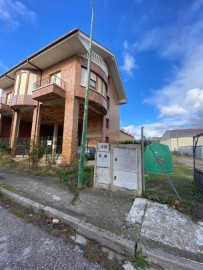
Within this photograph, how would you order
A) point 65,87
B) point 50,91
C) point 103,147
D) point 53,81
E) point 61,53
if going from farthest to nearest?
point 61,53 → point 65,87 → point 53,81 → point 50,91 → point 103,147

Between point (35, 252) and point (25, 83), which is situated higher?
point (25, 83)

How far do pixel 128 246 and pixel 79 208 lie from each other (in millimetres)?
1698

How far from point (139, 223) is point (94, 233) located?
103 cm

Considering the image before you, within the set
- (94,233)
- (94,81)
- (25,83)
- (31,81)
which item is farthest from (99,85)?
(94,233)

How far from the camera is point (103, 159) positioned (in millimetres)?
5340

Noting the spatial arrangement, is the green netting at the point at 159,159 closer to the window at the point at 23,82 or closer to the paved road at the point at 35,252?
the paved road at the point at 35,252

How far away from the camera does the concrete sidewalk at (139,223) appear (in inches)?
93.2

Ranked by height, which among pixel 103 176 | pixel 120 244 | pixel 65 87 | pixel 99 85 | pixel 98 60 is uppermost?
pixel 98 60

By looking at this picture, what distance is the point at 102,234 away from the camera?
9.04 feet

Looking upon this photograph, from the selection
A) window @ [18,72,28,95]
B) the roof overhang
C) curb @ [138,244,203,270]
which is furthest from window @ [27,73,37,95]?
curb @ [138,244,203,270]

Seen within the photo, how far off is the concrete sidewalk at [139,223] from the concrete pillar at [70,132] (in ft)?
19.2

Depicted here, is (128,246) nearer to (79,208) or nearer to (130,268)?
(130,268)

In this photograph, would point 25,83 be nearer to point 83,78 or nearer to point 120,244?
point 83,78

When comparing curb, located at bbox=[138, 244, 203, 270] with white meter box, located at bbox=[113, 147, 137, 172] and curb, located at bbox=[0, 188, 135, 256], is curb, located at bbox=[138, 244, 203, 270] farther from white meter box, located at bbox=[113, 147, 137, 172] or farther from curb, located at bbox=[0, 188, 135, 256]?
white meter box, located at bbox=[113, 147, 137, 172]
